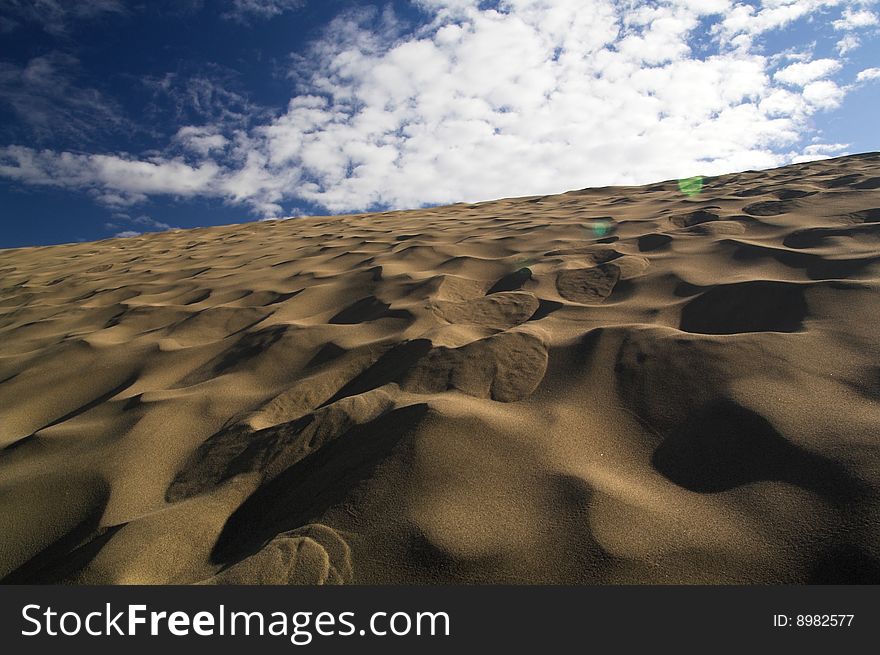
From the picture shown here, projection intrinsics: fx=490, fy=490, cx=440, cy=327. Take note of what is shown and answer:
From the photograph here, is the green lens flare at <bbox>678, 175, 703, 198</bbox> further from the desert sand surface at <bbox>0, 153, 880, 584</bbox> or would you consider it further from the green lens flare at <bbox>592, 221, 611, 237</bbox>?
the desert sand surface at <bbox>0, 153, 880, 584</bbox>

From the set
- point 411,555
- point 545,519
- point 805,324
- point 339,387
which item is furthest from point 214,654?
point 805,324

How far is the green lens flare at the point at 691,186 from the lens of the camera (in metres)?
5.46

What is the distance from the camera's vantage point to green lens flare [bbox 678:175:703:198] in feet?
17.9

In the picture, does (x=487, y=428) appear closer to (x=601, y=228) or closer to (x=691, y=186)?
(x=601, y=228)

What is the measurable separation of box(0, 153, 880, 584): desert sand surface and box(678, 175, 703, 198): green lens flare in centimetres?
262

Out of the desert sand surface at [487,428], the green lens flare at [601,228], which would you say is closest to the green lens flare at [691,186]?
the green lens flare at [601,228]

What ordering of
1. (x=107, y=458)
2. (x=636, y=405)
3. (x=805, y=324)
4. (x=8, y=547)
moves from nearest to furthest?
1. (x=8, y=547)
2. (x=636, y=405)
3. (x=107, y=458)
4. (x=805, y=324)

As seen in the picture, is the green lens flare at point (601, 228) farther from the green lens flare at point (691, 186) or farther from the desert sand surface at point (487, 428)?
the green lens flare at point (691, 186)

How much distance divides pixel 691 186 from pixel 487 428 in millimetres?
6214

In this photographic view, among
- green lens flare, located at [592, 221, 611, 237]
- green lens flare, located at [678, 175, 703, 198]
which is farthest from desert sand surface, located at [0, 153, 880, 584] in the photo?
green lens flare, located at [678, 175, 703, 198]

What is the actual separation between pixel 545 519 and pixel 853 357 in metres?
1.11

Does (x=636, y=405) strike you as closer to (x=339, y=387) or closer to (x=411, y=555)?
(x=411, y=555)

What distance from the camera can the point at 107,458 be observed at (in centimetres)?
150

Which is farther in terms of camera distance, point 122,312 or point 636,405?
point 122,312
